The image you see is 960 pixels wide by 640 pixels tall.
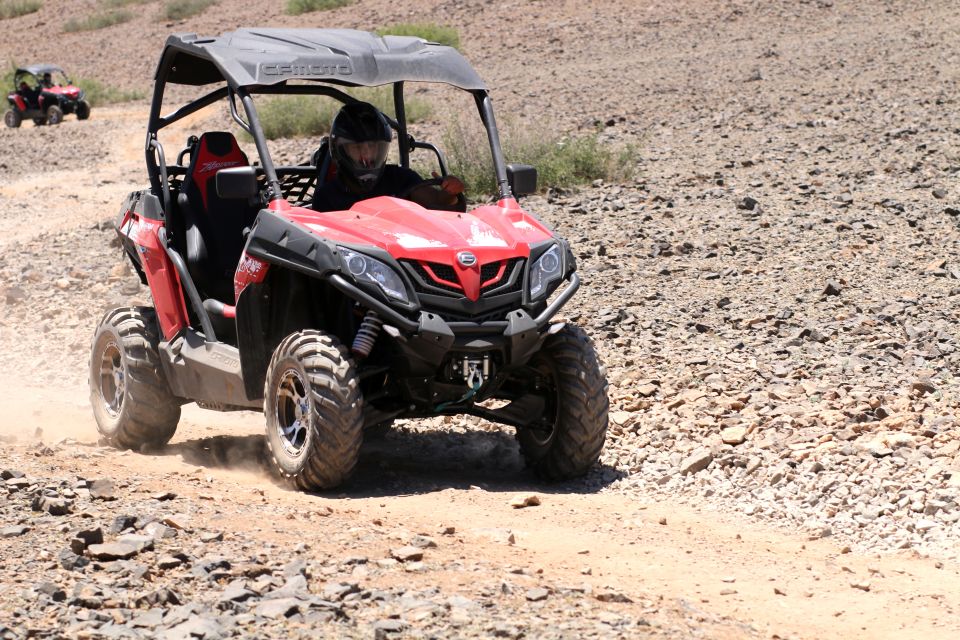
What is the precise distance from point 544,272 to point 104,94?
27.0 m

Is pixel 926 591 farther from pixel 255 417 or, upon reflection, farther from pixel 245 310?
pixel 255 417

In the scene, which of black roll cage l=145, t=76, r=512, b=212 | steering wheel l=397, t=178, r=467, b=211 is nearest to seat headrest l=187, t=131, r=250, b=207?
black roll cage l=145, t=76, r=512, b=212

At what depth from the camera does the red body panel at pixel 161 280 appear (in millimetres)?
8133

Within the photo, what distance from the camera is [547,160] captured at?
50.2 feet

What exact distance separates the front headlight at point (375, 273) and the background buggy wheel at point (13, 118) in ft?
79.6

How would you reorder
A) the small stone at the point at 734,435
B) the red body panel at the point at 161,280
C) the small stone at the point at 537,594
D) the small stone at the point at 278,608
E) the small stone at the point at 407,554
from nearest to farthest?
the small stone at the point at 278,608, the small stone at the point at 537,594, the small stone at the point at 407,554, the small stone at the point at 734,435, the red body panel at the point at 161,280

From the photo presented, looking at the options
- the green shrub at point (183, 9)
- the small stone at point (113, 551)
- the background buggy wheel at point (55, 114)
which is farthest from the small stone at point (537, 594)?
the green shrub at point (183, 9)

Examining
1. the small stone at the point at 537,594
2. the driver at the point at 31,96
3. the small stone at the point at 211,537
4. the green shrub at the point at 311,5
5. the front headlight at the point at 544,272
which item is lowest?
the driver at the point at 31,96

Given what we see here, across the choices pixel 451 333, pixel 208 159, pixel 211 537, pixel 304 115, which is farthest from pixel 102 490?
pixel 304 115

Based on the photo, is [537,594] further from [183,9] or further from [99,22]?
[99,22]

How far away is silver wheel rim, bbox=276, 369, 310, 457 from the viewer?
6953 mm

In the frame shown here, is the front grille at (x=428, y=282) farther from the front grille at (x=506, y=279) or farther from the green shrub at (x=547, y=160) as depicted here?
the green shrub at (x=547, y=160)

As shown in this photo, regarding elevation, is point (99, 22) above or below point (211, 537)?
below

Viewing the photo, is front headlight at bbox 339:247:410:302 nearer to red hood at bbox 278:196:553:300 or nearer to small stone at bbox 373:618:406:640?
red hood at bbox 278:196:553:300
